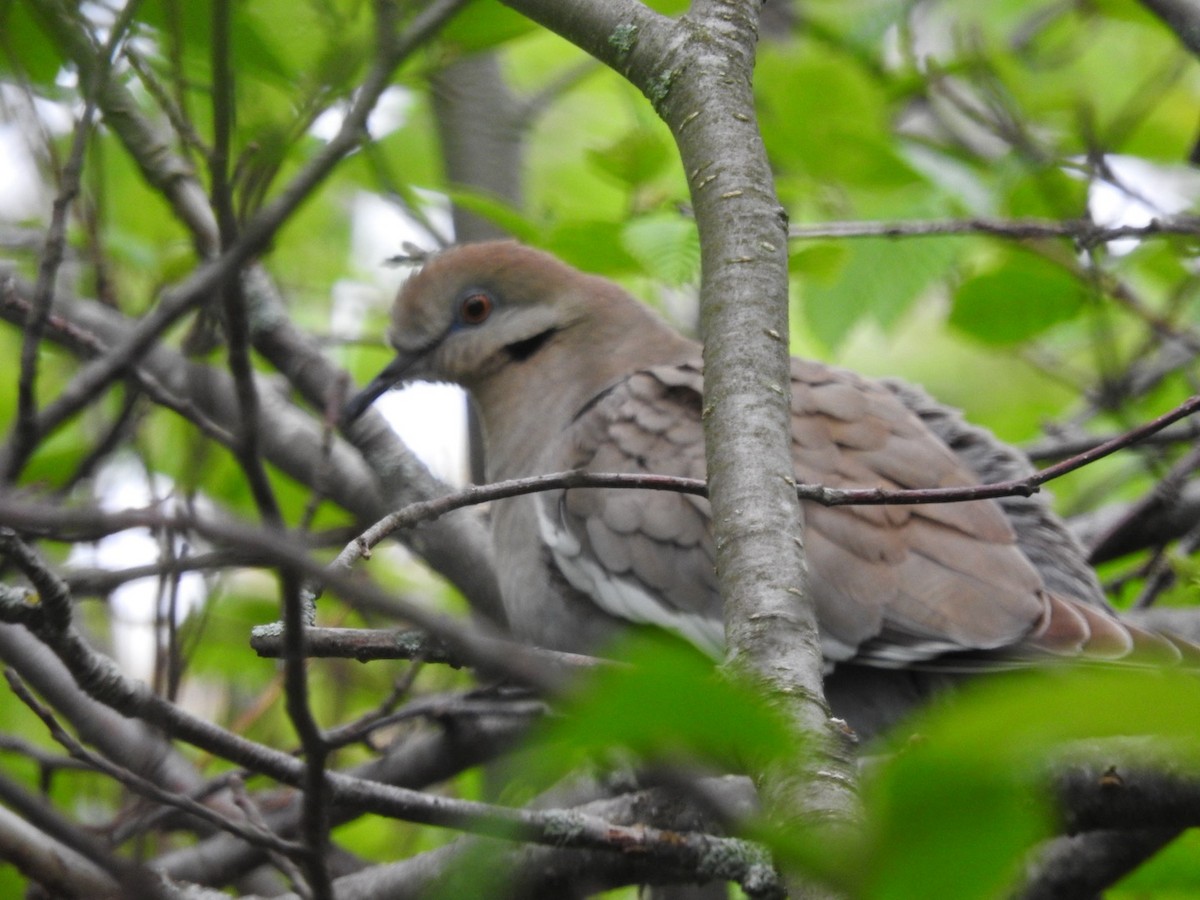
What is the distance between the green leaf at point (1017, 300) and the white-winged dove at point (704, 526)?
0.97 feet

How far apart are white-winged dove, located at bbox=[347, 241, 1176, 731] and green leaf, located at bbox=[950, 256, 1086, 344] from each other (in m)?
0.29

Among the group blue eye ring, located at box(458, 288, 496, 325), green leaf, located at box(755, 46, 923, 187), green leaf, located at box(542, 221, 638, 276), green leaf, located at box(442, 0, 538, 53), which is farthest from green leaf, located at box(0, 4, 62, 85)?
green leaf, located at box(755, 46, 923, 187)

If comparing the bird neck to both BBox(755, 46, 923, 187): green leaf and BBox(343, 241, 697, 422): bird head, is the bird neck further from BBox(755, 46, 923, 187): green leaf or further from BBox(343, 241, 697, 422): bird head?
BBox(755, 46, 923, 187): green leaf

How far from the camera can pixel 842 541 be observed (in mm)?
3227

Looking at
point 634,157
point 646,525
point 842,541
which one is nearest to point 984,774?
point 842,541

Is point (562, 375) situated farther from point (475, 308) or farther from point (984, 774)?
point (984, 774)

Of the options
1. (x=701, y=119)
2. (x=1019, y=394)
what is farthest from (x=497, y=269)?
(x=1019, y=394)

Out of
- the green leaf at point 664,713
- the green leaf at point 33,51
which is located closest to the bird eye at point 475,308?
the green leaf at point 33,51

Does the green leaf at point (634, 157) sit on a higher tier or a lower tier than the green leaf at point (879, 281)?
higher

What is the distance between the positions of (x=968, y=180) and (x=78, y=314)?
8.48 feet

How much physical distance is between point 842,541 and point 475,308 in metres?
1.59

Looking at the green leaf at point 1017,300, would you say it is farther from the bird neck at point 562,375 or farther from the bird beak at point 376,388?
the bird beak at point 376,388

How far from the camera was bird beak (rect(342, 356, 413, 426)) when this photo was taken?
12.2 feet

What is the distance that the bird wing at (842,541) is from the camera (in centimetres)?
306
